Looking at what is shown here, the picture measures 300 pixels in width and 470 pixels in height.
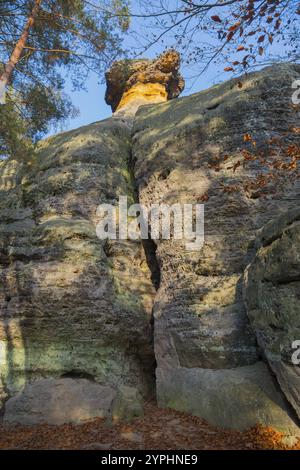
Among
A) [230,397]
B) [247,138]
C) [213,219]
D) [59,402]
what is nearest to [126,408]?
[59,402]

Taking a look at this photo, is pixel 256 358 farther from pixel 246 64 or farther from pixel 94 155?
pixel 94 155

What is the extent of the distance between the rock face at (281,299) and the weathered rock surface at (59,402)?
143 inches

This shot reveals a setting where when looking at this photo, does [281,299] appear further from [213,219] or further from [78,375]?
[78,375]

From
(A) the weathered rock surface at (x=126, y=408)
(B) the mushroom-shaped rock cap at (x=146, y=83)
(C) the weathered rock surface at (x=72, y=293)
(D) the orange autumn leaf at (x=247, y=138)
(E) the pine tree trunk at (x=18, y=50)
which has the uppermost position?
(B) the mushroom-shaped rock cap at (x=146, y=83)

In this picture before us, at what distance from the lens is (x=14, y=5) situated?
444 inches

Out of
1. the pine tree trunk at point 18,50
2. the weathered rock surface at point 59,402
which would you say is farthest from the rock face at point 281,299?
the pine tree trunk at point 18,50

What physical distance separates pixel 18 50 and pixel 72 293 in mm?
7173

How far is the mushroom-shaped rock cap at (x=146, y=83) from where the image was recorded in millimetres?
21078

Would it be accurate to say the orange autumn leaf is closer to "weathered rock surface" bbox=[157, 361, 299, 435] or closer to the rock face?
the rock face

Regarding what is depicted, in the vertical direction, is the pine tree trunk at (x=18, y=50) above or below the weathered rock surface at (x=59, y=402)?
above

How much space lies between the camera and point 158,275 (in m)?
10.7

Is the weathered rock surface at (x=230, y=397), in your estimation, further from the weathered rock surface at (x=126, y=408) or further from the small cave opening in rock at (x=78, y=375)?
the small cave opening in rock at (x=78, y=375)

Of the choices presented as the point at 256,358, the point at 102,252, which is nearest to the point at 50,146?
the point at 102,252

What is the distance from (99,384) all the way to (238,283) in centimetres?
391
